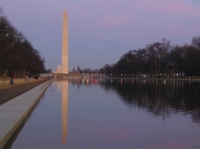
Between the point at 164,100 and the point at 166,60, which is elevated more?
the point at 166,60

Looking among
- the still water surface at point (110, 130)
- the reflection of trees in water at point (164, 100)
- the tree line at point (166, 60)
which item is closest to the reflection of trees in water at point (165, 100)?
the reflection of trees in water at point (164, 100)

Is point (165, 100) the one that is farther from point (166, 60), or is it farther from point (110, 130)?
point (166, 60)

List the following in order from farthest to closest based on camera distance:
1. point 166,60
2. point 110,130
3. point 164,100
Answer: point 166,60 → point 164,100 → point 110,130

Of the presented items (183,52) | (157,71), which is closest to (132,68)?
(157,71)

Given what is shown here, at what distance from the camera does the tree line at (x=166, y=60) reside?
100875mm

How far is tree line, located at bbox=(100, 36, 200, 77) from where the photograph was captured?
100875 mm

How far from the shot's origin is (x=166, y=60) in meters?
111

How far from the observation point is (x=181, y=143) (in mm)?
10000

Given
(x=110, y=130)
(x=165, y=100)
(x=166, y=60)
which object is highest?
(x=166, y=60)

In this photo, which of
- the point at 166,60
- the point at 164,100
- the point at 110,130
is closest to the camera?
the point at 110,130

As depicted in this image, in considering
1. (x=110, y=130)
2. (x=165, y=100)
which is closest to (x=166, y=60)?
(x=165, y=100)

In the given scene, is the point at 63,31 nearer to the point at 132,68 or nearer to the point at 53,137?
the point at 132,68

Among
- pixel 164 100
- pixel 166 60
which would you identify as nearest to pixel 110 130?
pixel 164 100

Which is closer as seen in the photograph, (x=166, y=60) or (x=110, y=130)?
(x=110, y=130)
